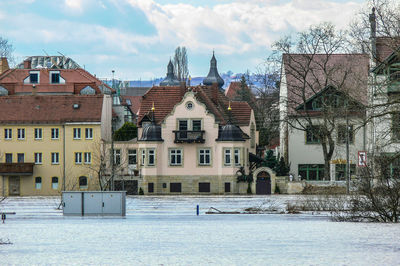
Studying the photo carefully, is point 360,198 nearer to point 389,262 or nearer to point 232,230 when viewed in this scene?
point 232,230

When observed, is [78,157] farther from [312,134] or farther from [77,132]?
[312,134]

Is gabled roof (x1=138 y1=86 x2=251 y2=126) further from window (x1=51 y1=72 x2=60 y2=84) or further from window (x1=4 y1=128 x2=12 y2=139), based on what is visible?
window (x1=51 y1=72 x2=60 y2=84)

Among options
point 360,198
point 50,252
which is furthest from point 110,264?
point 360,198

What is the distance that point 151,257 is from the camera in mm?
27047

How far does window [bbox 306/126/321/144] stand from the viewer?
79875 mm

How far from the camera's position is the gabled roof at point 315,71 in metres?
78.2

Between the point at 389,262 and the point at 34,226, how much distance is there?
1993 centimetres

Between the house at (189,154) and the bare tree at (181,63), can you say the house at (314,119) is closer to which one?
the house at (189,154)

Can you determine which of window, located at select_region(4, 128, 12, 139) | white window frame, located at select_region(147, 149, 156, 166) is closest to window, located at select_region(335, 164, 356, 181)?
white window frame, located at select_region(147, 149, 156, 166)

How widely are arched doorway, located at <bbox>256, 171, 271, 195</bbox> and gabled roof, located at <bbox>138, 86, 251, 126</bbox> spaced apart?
289 inches

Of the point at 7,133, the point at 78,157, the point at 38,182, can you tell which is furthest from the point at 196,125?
the point at 7,133

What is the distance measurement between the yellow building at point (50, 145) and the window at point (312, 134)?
19.3 metres

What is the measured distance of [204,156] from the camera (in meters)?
82.6

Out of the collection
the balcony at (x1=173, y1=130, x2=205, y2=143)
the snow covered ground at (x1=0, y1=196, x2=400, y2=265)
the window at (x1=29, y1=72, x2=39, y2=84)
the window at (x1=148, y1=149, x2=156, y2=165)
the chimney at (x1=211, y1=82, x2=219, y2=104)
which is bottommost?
the snow covered ground at (x1=0, y1=196, x2=400, y2=265)
